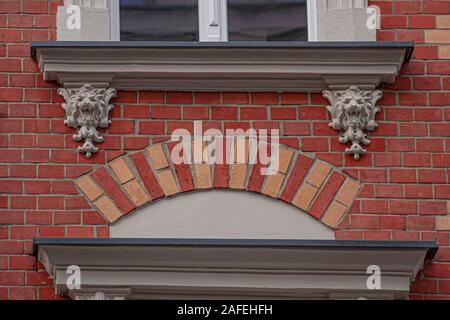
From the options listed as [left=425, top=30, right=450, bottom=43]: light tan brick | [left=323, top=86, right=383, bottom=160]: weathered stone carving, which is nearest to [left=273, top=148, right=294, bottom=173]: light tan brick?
[left=323, top=86, right=383, bottom=160]: weathered stone carving

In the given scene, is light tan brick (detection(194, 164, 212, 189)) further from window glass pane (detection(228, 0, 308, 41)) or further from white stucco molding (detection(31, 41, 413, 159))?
window glass pane (detection(228, 0, 308, 41))

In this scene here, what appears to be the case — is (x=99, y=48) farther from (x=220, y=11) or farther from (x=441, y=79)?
(x=441, y=79)

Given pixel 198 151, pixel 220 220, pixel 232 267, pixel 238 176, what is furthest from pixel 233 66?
pixel 232 267

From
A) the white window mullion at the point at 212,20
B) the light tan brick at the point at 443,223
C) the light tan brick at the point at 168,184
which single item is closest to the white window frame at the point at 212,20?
the white window mullion at the point at 212,20

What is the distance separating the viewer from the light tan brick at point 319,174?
404 inches

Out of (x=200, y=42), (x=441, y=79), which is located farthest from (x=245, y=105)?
(x=441, y=79)

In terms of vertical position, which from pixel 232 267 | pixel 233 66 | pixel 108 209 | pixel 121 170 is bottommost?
pixel 232 267

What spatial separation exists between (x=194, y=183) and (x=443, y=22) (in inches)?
71.0

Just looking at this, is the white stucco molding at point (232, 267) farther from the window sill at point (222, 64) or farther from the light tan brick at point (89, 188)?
the window sill at point (222, 64)

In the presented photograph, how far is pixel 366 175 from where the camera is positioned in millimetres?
10328

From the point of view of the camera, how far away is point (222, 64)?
10.4m

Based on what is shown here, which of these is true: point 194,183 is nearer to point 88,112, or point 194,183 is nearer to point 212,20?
point 88,112

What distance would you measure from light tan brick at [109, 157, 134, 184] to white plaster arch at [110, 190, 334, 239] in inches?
8.1
